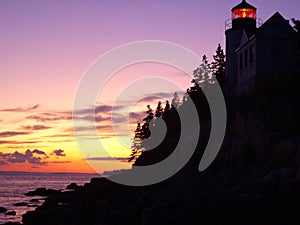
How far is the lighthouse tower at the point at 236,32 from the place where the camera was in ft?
133

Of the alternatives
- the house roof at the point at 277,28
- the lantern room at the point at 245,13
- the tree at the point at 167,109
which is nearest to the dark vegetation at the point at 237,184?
the house roof at the point at 277,28

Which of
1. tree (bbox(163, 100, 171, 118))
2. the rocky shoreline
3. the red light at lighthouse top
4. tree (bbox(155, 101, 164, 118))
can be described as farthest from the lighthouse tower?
tree (bbox(155, 101, 164, 118))

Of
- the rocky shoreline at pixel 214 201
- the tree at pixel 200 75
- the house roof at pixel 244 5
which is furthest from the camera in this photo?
the tree at pixel 200 75

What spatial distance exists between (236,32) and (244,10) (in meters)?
2.14

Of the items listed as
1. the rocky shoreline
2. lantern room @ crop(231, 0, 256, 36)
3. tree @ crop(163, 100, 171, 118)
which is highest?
lantern room @ crop(231, 0, 256, 36)

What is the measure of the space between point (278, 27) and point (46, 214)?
25.7 meters

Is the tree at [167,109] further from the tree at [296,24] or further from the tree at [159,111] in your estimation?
the tree at [296,24]

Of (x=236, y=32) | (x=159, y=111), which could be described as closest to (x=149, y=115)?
(x=159, y=111)

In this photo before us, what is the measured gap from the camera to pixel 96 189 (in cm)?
4672

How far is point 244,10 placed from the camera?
134 feet

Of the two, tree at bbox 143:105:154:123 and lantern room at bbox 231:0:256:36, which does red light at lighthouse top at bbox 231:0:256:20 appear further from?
tree at bbox 143:105:154:123

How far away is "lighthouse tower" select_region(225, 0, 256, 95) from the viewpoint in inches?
1602

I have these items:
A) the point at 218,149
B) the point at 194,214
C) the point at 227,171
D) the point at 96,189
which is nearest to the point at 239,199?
the point at 194,214

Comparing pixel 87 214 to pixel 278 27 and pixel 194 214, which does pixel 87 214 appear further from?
pixel 278 27
